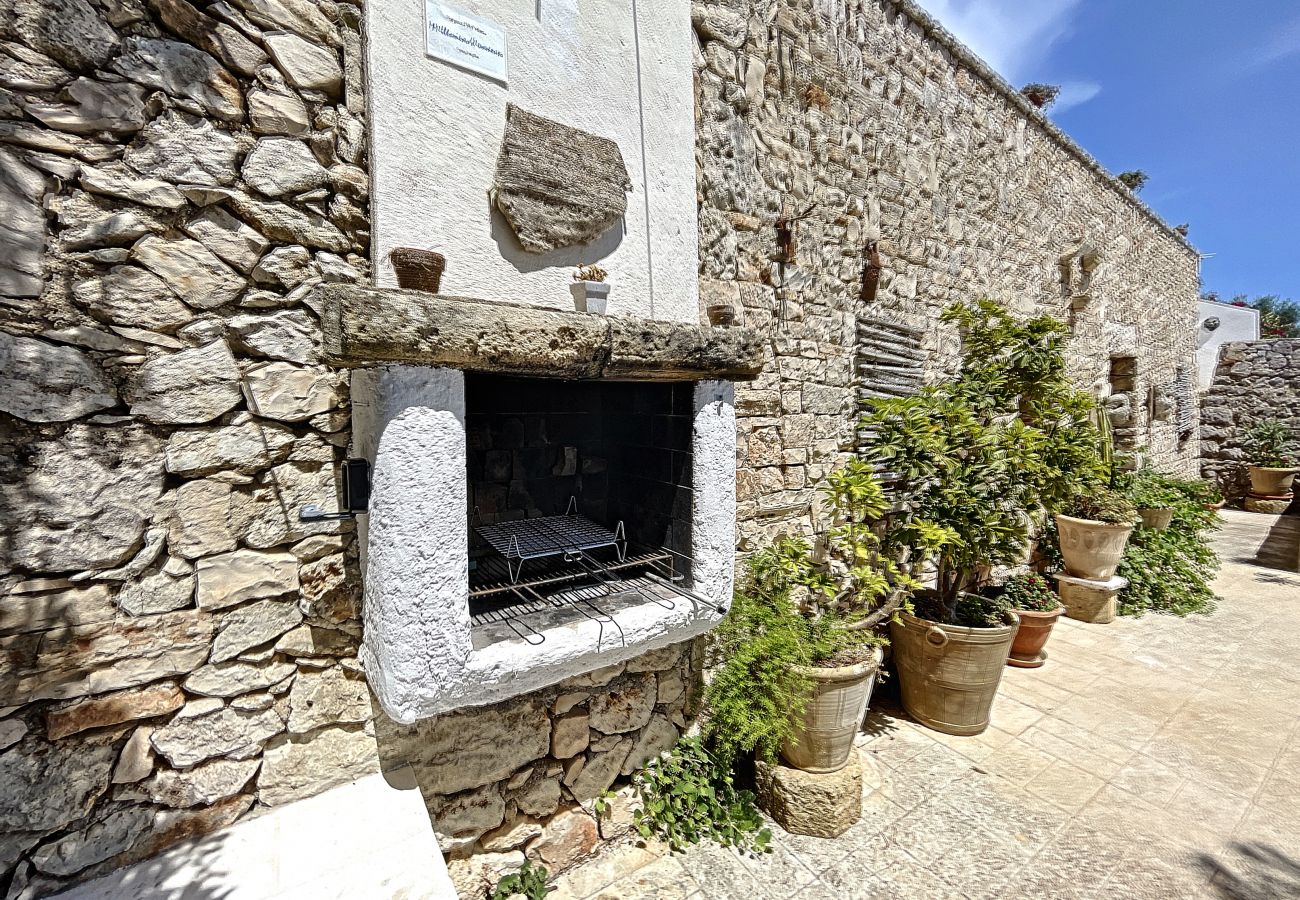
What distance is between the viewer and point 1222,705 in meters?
3.20

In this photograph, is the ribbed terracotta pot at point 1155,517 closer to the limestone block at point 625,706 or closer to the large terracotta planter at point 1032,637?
the large terracotta planter at point 1032,637

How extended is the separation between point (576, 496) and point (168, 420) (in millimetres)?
1529

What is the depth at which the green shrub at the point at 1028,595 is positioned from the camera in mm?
3683

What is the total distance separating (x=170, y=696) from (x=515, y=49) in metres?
2.44

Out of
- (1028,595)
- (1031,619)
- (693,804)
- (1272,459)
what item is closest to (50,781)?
(693,804)

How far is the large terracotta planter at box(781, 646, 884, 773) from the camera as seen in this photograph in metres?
2.32

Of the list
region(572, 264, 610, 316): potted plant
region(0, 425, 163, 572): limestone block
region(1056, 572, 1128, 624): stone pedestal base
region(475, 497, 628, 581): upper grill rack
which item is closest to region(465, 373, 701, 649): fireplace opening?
region(475, 497, 628, 581): upper grill rack

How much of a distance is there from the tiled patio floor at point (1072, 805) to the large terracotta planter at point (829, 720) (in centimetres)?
32

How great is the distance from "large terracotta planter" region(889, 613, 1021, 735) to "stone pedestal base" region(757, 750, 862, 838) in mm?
890

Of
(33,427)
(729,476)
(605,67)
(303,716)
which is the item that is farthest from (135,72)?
(729,476)

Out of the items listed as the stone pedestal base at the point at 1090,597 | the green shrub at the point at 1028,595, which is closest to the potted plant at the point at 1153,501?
the stone pedestal base at the point at 1090,597

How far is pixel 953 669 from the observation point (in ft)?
9.48

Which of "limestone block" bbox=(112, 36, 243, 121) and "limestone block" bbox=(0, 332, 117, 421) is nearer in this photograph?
"limestone block" bbox=(0, 332, 117, 421)

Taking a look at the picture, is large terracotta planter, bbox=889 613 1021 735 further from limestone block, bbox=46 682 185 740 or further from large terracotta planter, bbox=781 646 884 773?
limestone block, bbox=46 682 185 740
